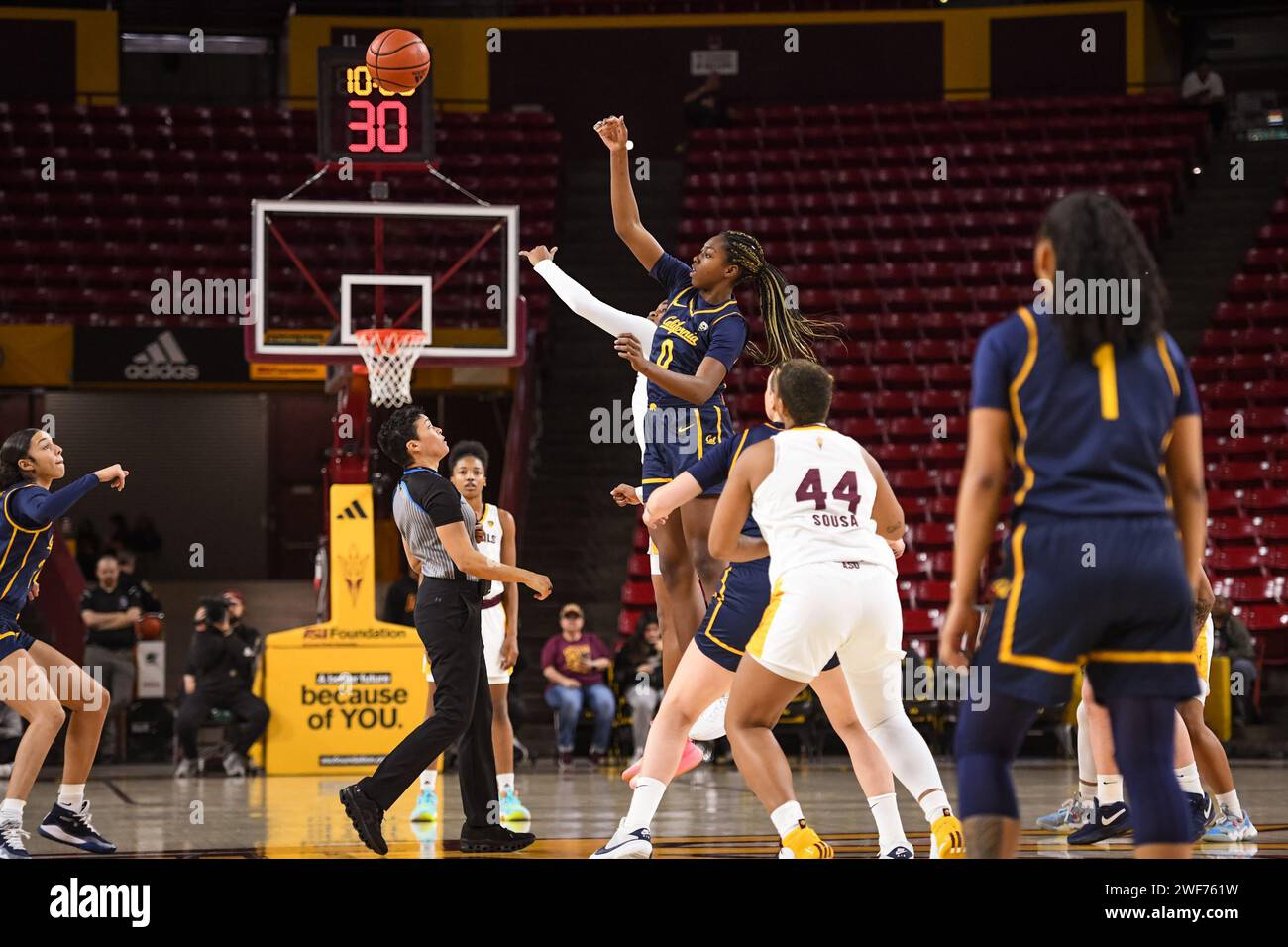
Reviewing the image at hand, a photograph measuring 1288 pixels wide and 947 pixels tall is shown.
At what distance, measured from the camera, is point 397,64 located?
1290cm

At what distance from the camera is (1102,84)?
76.9ft

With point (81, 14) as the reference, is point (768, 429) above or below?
below

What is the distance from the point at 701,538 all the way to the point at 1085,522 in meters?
3.32

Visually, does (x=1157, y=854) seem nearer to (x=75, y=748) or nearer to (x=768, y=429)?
(x=768, y=429)

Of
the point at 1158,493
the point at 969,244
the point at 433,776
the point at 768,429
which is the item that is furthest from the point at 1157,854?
the point at 969,244

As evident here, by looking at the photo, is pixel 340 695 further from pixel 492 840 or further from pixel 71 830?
pixel 492 840

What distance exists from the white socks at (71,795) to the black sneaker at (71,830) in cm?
1

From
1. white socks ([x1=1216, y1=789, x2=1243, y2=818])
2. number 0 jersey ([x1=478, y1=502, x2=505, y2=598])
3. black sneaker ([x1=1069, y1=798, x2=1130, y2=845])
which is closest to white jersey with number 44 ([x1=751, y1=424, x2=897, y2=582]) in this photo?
black sneaker ([x1=1069, y1=798, x2=1130, y2=845])

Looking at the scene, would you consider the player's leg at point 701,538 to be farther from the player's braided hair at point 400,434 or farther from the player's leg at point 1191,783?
the player's leg at point 1191,783

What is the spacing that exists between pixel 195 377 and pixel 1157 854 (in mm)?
15662

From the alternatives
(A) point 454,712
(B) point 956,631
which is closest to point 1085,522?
(B) point 956,631

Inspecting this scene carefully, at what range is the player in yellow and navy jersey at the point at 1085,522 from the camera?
403 centimetres

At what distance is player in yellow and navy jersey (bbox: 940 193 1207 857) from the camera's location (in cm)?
403

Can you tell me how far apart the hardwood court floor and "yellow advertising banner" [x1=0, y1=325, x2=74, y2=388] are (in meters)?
5.69
